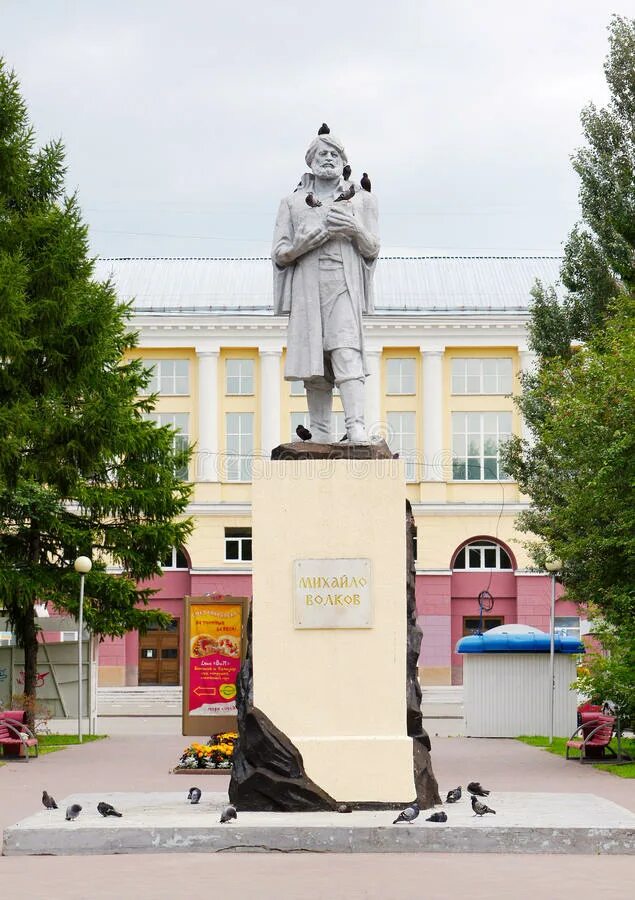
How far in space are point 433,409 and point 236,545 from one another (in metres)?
9.39

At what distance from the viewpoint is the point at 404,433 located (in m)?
61.1

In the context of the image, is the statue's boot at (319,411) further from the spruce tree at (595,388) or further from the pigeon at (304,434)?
the spruce tree at (595,388)

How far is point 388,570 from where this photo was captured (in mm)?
12672

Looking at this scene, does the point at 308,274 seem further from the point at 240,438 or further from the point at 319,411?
the point at 240,438

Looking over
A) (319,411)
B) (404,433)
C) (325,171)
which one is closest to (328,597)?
(319,411)

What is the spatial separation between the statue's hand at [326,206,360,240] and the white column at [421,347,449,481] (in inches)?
1849

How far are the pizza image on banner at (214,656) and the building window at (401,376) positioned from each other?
3516 centimetres

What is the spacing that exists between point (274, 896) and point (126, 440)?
2124cm

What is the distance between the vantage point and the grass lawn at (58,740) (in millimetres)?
27969

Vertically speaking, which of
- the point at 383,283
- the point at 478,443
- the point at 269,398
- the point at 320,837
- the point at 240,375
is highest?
the point at 383,283

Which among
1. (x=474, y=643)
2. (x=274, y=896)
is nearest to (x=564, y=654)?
(x=474, y=643)

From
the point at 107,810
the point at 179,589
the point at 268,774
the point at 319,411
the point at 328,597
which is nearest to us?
the point at 107,810

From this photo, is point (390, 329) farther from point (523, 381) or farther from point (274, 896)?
point (274, 896)

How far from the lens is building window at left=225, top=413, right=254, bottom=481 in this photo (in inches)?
2418
